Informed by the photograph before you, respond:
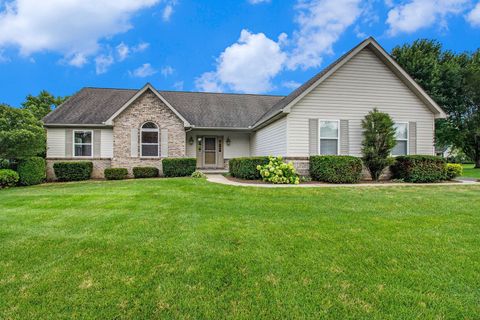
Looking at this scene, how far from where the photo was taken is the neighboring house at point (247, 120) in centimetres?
1166

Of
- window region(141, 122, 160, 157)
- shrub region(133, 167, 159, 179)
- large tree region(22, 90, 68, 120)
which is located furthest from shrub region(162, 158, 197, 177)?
large tree region(22, 90, 68, 120)

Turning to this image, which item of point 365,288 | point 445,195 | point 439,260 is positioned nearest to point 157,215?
point 365,288

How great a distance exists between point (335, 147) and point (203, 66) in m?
18.0

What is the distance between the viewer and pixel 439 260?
10.9 ft

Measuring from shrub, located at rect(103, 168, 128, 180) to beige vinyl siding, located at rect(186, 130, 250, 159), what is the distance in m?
4.65

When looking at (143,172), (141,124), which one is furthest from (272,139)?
(141,124)

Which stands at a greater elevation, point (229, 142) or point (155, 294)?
point (229, 142)

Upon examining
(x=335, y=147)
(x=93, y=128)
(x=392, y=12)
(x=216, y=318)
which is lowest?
(x=216, y=318)

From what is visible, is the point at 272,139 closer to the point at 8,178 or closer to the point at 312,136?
the point at 312,136

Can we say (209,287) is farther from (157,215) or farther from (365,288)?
(157,215)

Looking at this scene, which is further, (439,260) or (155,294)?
(439,260)

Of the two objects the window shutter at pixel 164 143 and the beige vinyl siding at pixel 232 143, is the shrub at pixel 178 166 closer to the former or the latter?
the window shutter at pixel 164 143

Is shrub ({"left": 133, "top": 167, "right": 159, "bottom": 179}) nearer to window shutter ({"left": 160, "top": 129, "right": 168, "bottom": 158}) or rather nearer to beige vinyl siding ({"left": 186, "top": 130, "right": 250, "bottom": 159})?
window shutter ({"left": 160, "top": 129, "right": 168, "bottom": 158})

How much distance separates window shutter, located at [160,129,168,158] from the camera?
49.1 feet
